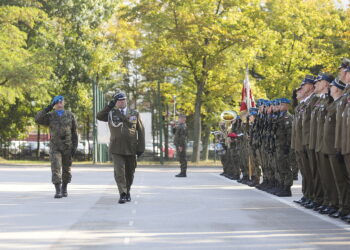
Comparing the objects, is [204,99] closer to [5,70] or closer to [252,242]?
[5,70]

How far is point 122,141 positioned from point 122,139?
0.04 m

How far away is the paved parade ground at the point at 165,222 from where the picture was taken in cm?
959

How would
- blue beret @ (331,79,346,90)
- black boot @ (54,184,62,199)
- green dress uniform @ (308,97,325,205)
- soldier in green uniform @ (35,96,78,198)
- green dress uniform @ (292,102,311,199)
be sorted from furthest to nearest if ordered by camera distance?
black boot @ (54,184,62,199), soldier in green uniform @ (35,96,78,198), green dress uniform @ (292,102,311,199), green dress uniform @ (308,97,325,205), blue beret @ (331,79,346,90)

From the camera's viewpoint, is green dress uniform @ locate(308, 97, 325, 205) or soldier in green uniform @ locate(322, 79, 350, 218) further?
green dress uniform @ locate(308, 97, 325, 205)

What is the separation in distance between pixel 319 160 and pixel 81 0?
42.1m

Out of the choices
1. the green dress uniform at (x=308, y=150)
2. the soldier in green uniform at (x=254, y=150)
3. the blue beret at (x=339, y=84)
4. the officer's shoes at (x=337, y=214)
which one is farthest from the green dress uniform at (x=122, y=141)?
the blue beret at (x=339, y=84)

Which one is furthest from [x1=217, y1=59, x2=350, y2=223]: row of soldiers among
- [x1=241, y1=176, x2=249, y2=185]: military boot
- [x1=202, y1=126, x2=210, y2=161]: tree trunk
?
[x1=202, y1=126, x2=210, y2=161]: tree trunk

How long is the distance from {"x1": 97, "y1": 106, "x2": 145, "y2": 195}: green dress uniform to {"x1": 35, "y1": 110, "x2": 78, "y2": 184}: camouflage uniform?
1.29 metres

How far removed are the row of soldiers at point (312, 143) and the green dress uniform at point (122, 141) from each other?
291 cm

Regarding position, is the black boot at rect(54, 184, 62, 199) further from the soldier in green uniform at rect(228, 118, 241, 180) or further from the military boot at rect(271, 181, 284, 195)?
the soldier in green uniform at rect(228, 118, 241, 180)

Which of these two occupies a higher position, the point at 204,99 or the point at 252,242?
the point at 204,99

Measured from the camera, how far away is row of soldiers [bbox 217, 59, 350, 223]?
38.1 feet

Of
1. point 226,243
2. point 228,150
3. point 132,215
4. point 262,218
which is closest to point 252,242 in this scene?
point 226,243

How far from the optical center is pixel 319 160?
12992 millimetres
